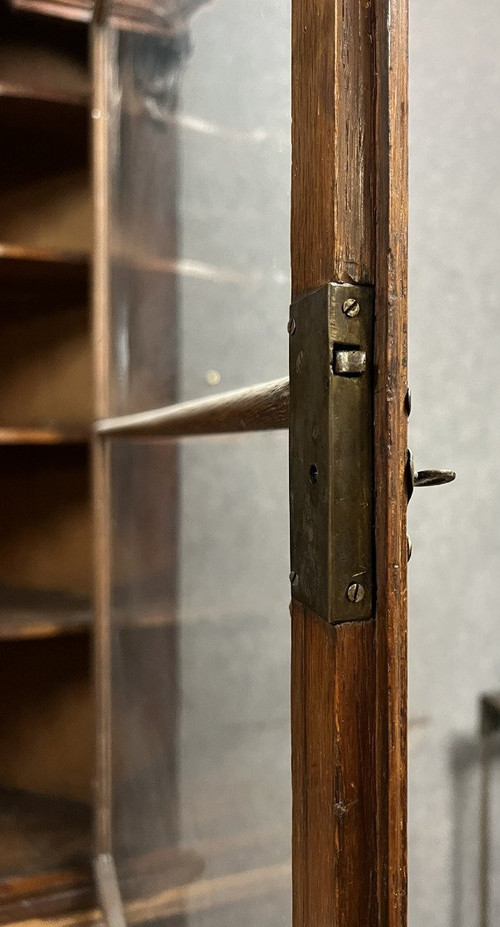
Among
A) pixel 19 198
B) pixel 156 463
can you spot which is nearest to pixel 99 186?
pixel 19 198

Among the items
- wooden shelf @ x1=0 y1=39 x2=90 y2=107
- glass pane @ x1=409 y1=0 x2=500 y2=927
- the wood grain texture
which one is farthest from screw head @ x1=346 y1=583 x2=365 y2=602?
wooden shelf @ x1=0 y1=39 x2=90 y2=107

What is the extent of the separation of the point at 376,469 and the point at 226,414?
0.21 m

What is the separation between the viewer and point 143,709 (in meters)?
0.87

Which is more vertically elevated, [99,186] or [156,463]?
[99,186]

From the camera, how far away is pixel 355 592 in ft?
0.95

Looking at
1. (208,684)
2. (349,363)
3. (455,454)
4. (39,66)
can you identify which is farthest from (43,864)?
(39,66)

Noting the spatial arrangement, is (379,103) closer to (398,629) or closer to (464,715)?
(398,629)

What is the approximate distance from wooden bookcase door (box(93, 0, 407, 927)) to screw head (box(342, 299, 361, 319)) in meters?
0.01

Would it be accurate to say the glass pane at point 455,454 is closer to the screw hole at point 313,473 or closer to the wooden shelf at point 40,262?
the screw hole at point 313,473

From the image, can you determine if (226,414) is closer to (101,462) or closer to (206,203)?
(206,203)

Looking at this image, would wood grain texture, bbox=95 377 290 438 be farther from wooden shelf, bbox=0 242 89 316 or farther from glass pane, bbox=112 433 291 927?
wooden shelf, bbox=0 242 89 316

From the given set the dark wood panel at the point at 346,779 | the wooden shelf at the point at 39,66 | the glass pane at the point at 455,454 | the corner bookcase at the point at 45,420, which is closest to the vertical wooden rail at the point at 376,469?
the dark wood panel at the point at 346,779

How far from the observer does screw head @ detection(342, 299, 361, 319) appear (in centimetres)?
29

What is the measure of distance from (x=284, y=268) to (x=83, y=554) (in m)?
1.18
